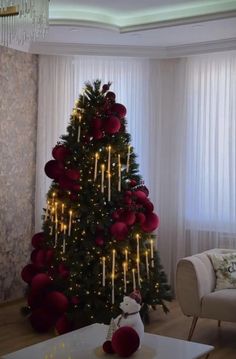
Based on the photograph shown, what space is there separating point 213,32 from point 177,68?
0.90 metres

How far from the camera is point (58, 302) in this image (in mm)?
4844

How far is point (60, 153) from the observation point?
4.94 meters

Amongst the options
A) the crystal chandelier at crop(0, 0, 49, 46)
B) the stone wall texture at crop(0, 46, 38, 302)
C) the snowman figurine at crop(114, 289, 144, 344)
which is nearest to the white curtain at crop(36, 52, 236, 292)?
the stone wall texture at crop(0, 46, 38, 302)

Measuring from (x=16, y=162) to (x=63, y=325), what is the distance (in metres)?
1.90

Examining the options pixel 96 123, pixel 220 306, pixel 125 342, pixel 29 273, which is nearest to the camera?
pixel 125 342

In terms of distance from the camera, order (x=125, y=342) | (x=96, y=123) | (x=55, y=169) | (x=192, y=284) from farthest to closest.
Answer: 1. (x=55, y=169)
2. (x=96, y=123)
3. (x=192, y=284)
4. (x=125, y=342)

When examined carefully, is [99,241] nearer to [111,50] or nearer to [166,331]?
[166,331]

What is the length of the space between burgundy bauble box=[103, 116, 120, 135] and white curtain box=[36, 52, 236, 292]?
1336 mm

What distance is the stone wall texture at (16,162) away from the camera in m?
5.70

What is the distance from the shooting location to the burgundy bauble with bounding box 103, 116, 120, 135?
4.88 meters

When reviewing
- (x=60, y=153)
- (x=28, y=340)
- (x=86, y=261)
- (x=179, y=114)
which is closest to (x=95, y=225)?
(x=86, y=261)

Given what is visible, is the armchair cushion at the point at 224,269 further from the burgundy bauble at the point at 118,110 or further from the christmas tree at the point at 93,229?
the burgundy bauble at the point at 118,110

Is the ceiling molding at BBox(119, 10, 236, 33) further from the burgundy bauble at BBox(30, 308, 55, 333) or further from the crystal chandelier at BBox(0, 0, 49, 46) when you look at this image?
the burgundy bauble at BBox(30, 308, 55, 333)

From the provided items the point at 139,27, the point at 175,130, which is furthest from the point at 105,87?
the point at 175,130
